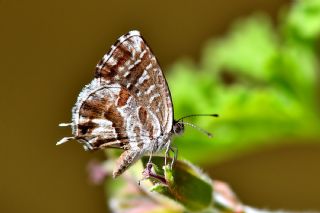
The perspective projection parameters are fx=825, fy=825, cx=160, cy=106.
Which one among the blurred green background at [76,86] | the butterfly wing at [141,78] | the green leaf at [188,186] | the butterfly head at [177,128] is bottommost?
the blurred green background at [76,86]

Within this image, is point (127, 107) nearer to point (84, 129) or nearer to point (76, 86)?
point (84, 129)

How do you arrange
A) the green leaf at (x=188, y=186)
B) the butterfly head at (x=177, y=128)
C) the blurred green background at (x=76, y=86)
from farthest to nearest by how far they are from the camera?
the blurred green background at (x=76, y=86) → the butterfly head at (x=177, y=128) → the green leaf at (x=188, y=186)

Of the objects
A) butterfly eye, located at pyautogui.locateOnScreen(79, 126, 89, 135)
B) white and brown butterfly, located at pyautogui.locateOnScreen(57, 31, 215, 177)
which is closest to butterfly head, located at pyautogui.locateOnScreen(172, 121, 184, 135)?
white and brown butterfly, located at pyautogui.locateOnScreen(57, 31, 215, 177)

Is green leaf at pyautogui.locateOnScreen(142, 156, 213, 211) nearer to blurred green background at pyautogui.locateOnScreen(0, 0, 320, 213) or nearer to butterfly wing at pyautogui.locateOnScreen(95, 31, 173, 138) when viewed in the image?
butterfly wing at pyautogui.locateOnScreen(95, 31, 173, 138)

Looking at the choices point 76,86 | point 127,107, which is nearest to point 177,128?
point 127,107

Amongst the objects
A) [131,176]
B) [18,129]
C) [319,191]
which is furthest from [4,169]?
[131,176]

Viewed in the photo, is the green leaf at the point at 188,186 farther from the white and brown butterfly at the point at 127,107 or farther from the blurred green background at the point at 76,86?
the blurred green background at the point at 76,86

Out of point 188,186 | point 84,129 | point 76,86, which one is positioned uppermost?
point 84,129

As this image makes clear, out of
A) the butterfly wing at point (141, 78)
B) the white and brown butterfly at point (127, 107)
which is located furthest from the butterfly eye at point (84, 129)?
the butterfly wing at point (141, 78)

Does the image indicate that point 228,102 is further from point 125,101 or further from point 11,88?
point 11,88
